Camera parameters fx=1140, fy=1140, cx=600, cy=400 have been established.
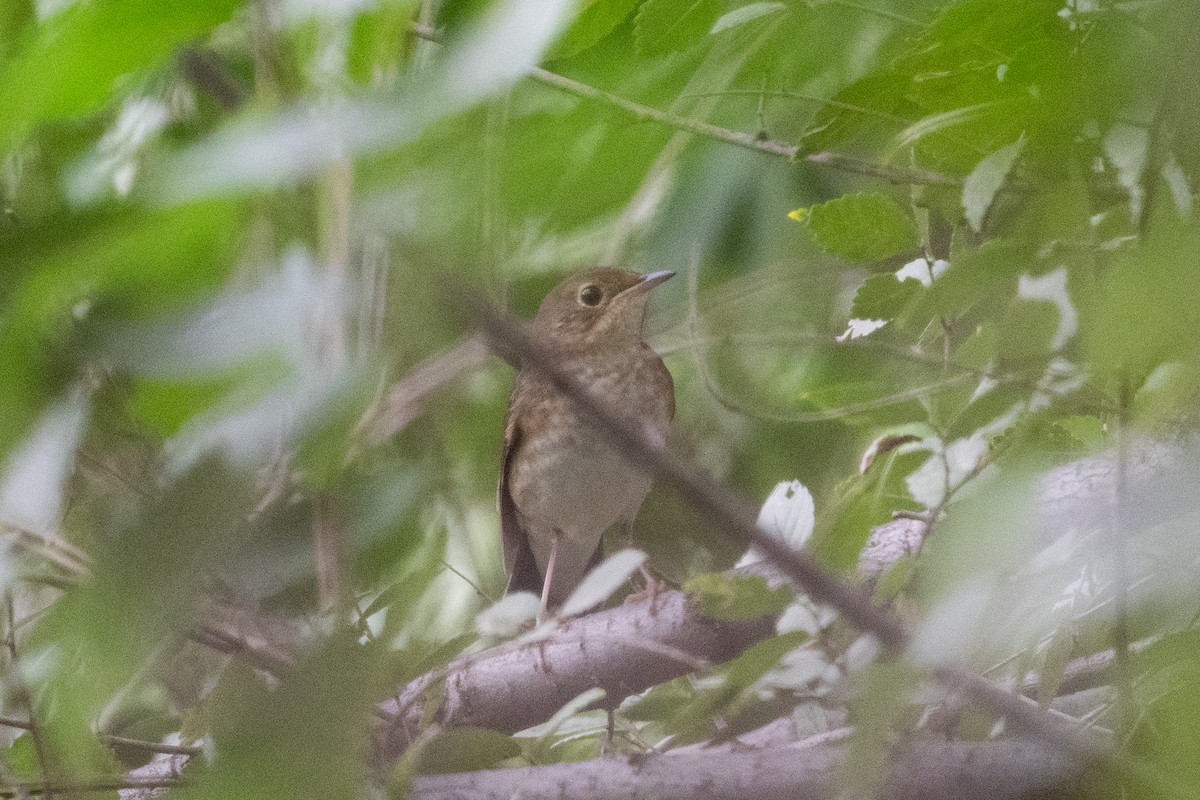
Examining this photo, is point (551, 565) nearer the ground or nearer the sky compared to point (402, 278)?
nearer the ground

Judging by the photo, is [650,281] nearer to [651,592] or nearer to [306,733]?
[651,592]

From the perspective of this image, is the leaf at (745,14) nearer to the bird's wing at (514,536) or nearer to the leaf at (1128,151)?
the leaf at (1128,151)

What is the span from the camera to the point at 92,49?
1.35ft

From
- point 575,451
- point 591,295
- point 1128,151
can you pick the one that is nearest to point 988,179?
point 1128,151

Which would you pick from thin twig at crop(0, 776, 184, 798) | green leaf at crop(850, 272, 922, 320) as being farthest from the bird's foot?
thin twig at crop(0, 776, 184, 798)

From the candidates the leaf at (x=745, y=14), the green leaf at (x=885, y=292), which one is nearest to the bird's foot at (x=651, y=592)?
the green leaf at (x=885, y=292)

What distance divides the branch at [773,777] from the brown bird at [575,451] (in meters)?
0.67

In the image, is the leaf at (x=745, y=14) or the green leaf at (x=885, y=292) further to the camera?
the green leaf at (x=885, y=292)

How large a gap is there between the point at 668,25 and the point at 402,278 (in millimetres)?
458

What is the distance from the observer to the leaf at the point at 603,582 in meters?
0.71

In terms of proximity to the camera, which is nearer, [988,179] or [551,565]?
[988,179]

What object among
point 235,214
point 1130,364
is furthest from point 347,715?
point 1130,364

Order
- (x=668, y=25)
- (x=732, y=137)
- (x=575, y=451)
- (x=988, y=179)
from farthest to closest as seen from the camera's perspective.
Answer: (x=575, y=451)
(x=732, y=137)
(x=668, y=25)
(x=988, y=179)

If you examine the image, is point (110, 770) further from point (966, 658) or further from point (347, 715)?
point (966, 658)
